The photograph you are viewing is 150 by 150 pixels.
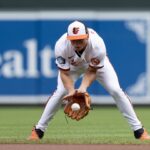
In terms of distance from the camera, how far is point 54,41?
1600cm

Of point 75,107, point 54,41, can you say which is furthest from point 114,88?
point 54,41

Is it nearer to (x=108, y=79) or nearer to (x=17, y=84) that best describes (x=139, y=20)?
(x=17, y=84)

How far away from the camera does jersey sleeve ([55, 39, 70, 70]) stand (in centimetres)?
919

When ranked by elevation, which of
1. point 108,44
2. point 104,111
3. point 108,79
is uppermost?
point 108,79

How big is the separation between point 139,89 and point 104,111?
3.24ft

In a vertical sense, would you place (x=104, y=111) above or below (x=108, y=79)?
below

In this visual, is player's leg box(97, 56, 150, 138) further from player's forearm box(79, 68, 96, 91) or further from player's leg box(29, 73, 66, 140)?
player's leg box(29, 73, 66, 140)

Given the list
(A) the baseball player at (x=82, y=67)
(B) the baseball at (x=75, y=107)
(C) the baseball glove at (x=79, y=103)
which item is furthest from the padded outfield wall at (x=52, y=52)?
(B) the baseball at (x=75, y=107)

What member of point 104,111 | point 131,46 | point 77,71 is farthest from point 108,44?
point 77,71

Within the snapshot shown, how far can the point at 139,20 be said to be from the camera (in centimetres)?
1588

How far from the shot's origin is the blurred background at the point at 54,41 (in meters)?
15.8

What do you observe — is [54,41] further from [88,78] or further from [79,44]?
[79,44]

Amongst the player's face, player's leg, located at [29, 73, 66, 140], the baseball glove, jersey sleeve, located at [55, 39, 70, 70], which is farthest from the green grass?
the player's face

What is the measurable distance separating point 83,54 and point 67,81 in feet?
1.16
